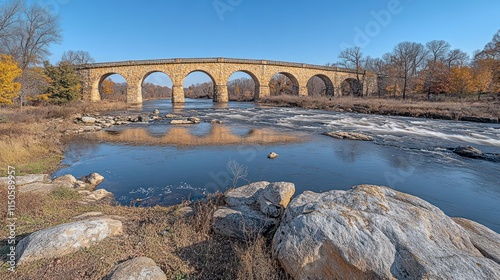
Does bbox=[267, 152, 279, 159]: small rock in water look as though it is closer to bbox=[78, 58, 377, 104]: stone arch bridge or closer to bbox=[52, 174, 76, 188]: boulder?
bbox=[52, 174, 76, 188]: boulder

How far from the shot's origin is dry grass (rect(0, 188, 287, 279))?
2568mm

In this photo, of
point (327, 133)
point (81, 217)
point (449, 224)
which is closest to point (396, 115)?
A: point (327, 133)

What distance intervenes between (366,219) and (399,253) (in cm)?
42

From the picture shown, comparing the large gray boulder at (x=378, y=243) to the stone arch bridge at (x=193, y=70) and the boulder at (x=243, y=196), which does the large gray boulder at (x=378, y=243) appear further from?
the stone arch bridge at (x=193, y=70)

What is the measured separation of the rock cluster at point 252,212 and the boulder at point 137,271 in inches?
42.0

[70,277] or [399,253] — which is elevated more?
[399,253]

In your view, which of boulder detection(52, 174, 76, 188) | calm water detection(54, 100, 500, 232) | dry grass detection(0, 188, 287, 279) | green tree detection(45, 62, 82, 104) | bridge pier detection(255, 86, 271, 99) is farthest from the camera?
bridge pier detection(255, 86, 271, 99)

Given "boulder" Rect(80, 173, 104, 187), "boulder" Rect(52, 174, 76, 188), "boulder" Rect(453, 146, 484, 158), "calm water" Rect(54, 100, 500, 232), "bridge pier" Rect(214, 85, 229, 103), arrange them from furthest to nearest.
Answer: "bridge pier" Rect(214, 85, 229, 103), "boulder" Rect(453, 146, 484, 158), "boulder" Rect(80, 173, 104, 187), "calm water" Rect(54, 100, 500, 232), "boulder" Rect(52, 174, 76, 188)

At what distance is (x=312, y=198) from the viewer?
10.6 feet

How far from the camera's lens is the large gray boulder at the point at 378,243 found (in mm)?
2041

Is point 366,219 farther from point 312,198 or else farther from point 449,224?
point 449,224

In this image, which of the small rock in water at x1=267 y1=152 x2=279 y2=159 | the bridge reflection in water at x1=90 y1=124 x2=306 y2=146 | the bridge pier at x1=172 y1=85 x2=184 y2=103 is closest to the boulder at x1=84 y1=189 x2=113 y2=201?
the small rock in water at x1=267 y1=152 x2=279 y2=159

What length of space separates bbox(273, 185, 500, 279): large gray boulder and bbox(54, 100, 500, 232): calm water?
330cm

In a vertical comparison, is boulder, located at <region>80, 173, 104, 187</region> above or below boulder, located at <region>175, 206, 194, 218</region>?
below
